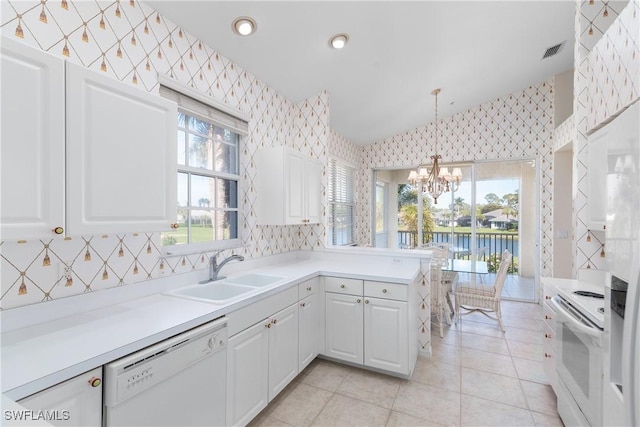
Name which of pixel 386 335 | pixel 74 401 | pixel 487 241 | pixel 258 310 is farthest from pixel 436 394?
pixel 487 241

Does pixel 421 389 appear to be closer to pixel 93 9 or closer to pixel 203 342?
pixel 203 342

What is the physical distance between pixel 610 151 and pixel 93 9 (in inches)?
109

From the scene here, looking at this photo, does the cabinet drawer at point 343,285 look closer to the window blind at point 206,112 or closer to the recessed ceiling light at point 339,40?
the window blind at point 206,112

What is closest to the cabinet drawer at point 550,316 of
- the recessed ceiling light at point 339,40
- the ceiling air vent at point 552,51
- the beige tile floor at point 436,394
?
the beige tile floor at point 436,394

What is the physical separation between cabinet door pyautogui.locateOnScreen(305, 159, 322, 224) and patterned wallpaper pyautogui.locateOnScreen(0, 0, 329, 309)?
593 mm

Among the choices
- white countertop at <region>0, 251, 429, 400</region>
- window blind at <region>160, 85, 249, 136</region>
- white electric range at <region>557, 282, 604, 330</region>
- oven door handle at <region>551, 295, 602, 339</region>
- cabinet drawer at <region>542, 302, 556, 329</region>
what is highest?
window blind at <region>160, 85, 249, 136</region>

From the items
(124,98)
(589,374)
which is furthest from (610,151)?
(124,98)

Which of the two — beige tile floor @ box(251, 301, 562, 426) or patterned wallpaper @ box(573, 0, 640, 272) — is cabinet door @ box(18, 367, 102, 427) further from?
patterned wallpaper @ box(573, 0, 640, 272)

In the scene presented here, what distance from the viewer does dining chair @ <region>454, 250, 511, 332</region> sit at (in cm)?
344

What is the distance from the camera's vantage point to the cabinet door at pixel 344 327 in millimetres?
2586

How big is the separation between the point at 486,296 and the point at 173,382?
3.55 m

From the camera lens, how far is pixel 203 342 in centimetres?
153

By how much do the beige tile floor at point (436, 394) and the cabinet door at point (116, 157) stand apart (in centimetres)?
163

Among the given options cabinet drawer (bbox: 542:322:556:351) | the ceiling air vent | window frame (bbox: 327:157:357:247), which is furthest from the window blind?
the ceiling air vent
